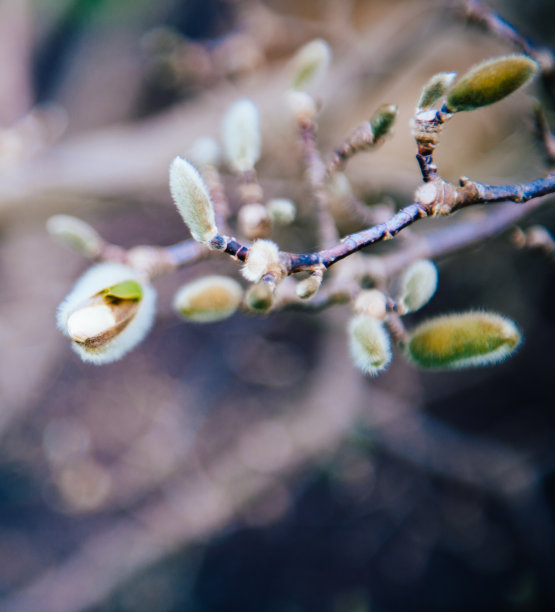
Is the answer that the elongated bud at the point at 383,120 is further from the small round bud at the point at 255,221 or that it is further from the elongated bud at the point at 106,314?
the elongated bud at the point at 106,314

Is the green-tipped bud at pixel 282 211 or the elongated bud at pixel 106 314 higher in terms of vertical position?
the green-tipped bud at pixel 282 211

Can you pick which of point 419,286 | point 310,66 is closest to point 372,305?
point 419,286

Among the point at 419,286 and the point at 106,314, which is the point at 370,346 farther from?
the point at 106,314

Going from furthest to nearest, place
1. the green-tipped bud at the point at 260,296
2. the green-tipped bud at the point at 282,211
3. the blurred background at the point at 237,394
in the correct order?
1. the blurred background at the point at 237,394
2. the green-tipped bud at the point at 282,211
3. the green-tipped bud at the point at 260,296

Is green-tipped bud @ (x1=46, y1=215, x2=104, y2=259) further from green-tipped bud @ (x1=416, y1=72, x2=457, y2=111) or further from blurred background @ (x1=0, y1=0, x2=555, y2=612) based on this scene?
blurred background @ (x1=0, y1=0, x2=555, y2=612)

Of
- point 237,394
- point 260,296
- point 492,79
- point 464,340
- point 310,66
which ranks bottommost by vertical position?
point 237,394

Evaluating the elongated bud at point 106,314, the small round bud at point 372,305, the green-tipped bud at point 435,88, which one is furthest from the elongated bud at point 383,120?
the elongated bud at point 106,314

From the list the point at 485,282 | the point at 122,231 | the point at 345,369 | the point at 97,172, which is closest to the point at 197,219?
the point at 97,172
